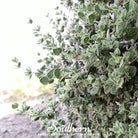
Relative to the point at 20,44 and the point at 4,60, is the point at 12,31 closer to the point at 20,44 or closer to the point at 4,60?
the point at 20,44

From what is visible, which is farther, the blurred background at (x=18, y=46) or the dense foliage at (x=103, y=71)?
the blurred background at (x=18, y=46)

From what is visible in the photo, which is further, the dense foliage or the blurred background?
the blurred background

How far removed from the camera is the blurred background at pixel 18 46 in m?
3.06

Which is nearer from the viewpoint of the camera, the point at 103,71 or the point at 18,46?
the point at 103,71

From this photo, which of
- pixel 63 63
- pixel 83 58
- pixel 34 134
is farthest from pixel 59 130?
pixel 34 134

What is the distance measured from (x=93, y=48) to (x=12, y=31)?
3909mm

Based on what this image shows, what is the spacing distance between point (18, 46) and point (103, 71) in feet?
12.0

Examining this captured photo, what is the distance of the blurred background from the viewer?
3.06 metres

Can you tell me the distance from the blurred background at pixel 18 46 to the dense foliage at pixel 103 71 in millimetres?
2196

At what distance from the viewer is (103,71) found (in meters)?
0.58

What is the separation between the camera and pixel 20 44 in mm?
4035

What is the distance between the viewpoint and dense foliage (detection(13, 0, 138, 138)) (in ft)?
1.57

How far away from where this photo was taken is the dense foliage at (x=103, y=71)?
0.48 metres

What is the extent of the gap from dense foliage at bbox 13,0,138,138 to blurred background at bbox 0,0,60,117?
2196 mm
